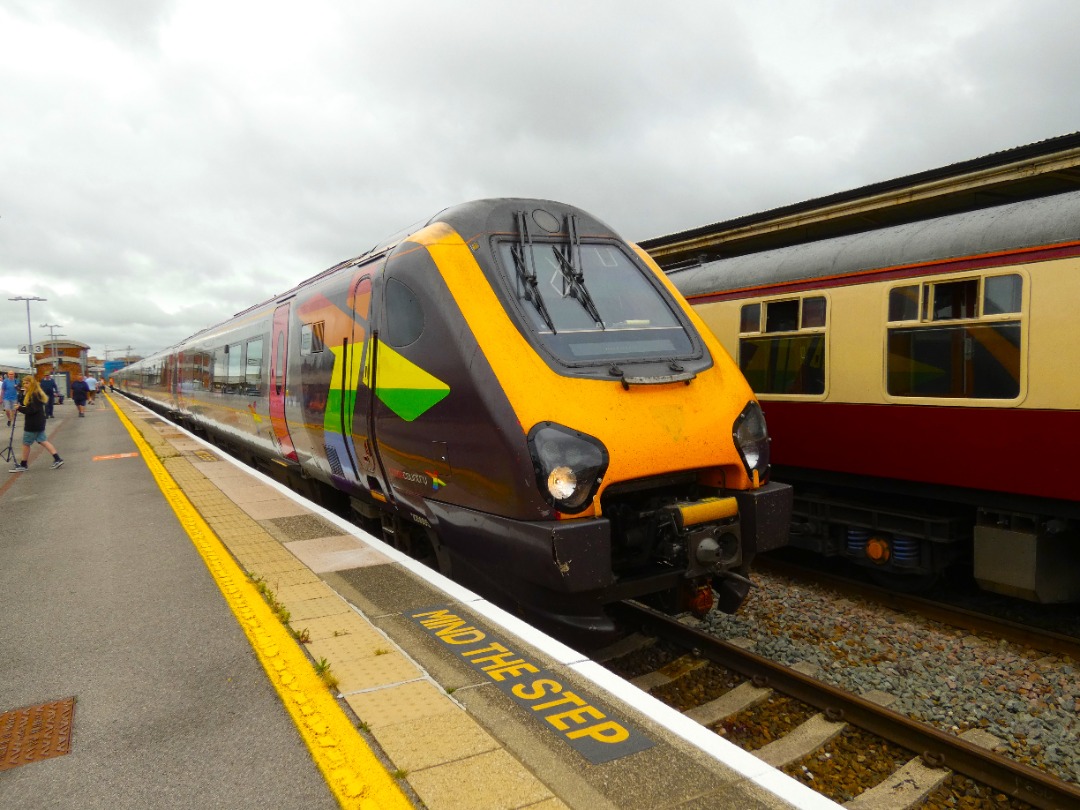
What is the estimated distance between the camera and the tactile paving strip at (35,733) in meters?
2.97


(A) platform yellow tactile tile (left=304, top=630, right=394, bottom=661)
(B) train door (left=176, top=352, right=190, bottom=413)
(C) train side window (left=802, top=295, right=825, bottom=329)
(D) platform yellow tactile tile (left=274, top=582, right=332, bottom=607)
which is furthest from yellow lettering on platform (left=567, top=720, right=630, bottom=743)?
A: (B) train door (left=176, top=352, right=190, bottom=413)

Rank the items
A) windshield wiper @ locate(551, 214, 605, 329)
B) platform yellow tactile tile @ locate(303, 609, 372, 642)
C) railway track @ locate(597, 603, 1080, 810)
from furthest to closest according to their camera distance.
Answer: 1. windshield wiper @ locate(551, 214, 605, 329)
2. platform yellow tactile tile @ locate(303, 609, 372, 642)
3. railway track @ locate(597, 603, 1080, 810)

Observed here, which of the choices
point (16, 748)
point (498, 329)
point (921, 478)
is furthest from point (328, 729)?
point (921, 478)

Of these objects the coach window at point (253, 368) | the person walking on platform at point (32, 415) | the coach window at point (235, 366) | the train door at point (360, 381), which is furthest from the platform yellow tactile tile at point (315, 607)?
the person walking on platform at point (32, 415)

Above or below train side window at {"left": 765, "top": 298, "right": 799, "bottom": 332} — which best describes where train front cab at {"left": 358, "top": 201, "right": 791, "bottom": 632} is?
below

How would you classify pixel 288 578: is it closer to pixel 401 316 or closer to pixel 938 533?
pixel 401 316

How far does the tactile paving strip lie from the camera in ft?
9.73

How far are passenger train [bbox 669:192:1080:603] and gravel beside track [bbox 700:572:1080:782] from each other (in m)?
0.66

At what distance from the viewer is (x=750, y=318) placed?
7.64 m

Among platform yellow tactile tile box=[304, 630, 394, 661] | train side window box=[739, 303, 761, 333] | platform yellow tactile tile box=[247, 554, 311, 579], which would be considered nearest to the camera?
platform yellow tactile tile box=[304, 630, 394, 661]

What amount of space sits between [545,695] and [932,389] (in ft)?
14.2

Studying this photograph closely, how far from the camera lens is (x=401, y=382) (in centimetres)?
520

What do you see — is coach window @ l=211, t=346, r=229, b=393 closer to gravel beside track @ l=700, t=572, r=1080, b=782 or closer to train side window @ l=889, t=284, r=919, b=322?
gravel beside track @ l=700, t=572, r=1080, b=782

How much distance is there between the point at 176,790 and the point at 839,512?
237 inches
